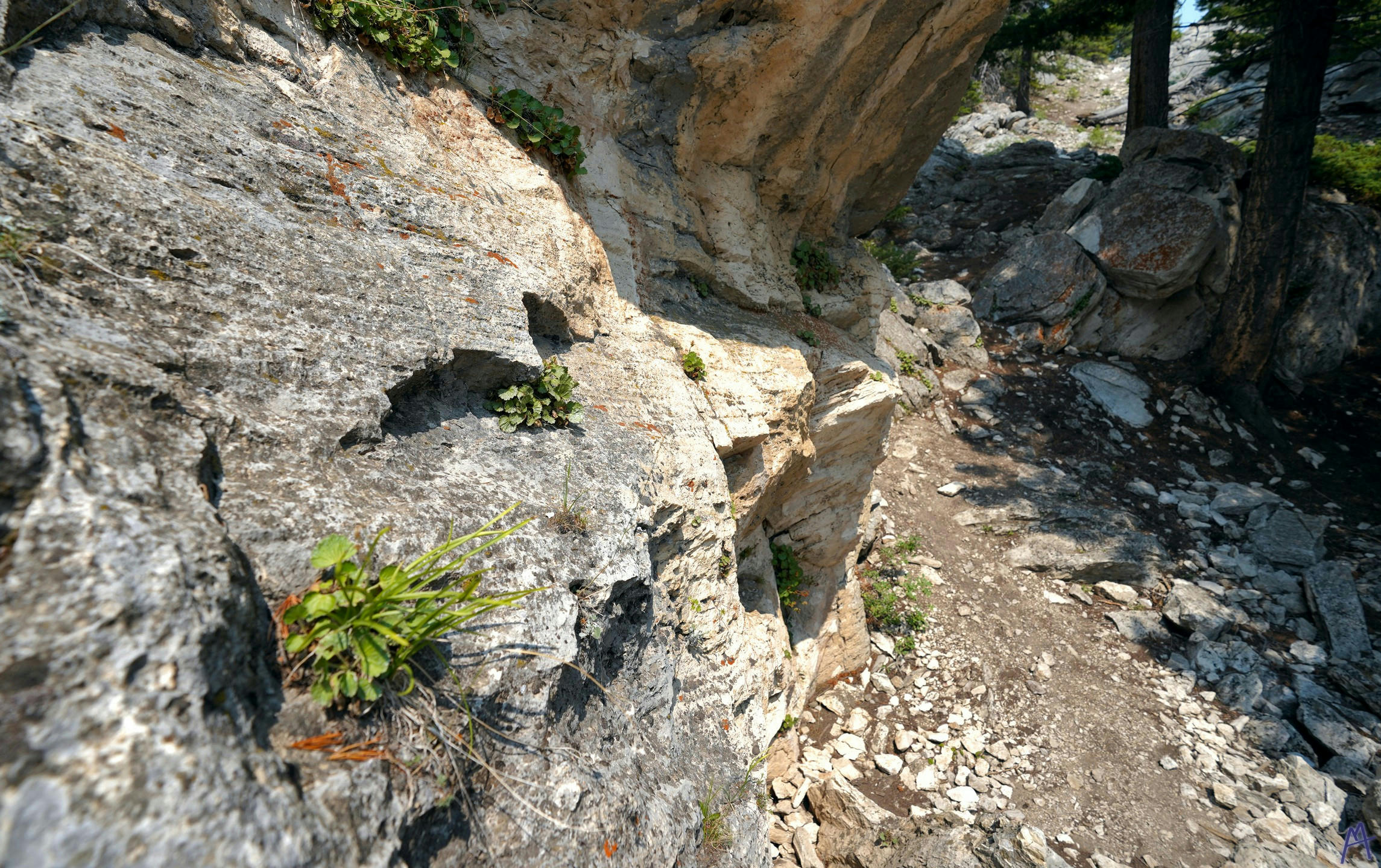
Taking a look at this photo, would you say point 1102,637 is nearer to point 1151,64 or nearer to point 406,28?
point 406,28

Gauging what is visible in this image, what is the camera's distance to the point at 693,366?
15.3 ft

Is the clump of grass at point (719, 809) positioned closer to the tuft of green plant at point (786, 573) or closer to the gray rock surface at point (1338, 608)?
the tuft of green plant at point (786, 573)

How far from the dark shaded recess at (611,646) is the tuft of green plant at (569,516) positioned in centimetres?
33

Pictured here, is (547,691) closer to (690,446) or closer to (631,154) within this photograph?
(690,446)

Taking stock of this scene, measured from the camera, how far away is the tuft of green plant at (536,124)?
14.2 feet

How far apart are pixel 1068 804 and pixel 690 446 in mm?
5276

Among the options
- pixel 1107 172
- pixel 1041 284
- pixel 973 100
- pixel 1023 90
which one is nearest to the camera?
pixel 1041 284

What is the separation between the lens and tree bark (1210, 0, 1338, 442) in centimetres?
1080

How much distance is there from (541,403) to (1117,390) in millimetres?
12256

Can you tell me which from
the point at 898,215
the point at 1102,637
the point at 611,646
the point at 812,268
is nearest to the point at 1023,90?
the point at 898,215

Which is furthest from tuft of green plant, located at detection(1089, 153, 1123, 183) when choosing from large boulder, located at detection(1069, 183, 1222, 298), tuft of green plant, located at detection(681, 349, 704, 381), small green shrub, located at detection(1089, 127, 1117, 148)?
tuft of green plant, located at detection(681, 349, 704, 381)

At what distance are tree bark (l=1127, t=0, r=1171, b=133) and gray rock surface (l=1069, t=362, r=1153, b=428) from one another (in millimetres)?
6107

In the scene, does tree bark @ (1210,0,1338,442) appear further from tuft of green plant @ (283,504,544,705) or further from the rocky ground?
tuft of green plant @ (283,504,544,705)

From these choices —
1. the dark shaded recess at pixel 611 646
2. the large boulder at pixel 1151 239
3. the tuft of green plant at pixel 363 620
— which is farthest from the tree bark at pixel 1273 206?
the tuft of green plant at pixel 363 620
